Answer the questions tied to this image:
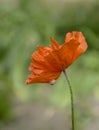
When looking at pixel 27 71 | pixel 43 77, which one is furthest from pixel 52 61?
pixel 27 71

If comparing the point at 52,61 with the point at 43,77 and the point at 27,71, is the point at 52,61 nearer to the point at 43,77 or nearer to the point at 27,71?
the point at 43,77

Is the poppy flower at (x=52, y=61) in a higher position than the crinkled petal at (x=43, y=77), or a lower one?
higher

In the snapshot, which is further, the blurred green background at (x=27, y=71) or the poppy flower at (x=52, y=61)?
the blurred green background at (x=27, y=71)

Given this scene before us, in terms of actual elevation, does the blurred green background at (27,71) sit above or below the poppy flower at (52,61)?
above

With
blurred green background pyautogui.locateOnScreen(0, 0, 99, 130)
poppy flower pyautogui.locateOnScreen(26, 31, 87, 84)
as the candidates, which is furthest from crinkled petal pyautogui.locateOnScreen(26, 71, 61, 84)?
blurred green background pyautogui.locateOnScreen(0, 0, 99, 130)

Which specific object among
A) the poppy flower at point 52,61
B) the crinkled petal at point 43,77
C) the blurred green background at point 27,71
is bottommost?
the crinkled petal at point 43,77

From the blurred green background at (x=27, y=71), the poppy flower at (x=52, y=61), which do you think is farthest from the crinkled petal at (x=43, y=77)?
the blurred green background at (x=27, y=71)

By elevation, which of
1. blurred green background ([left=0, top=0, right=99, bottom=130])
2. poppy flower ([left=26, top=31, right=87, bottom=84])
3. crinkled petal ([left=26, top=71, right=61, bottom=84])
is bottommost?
crinkled petal ([left=26, top=71, right=61, bottom=84])

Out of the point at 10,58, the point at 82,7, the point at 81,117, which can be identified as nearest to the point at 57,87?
the point at 10,58

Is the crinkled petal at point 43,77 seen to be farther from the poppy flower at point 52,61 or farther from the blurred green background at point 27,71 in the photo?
the blurred green background at point 27,71

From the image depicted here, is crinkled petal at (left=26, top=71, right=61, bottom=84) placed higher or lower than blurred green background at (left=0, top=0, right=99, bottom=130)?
lower

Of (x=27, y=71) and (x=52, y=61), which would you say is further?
(x=27, y=71)

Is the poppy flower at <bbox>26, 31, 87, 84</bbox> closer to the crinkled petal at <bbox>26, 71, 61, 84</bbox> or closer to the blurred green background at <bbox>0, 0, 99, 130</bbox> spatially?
the crinkled petal at <bbox>26, 71, 61, 84</bbox>
